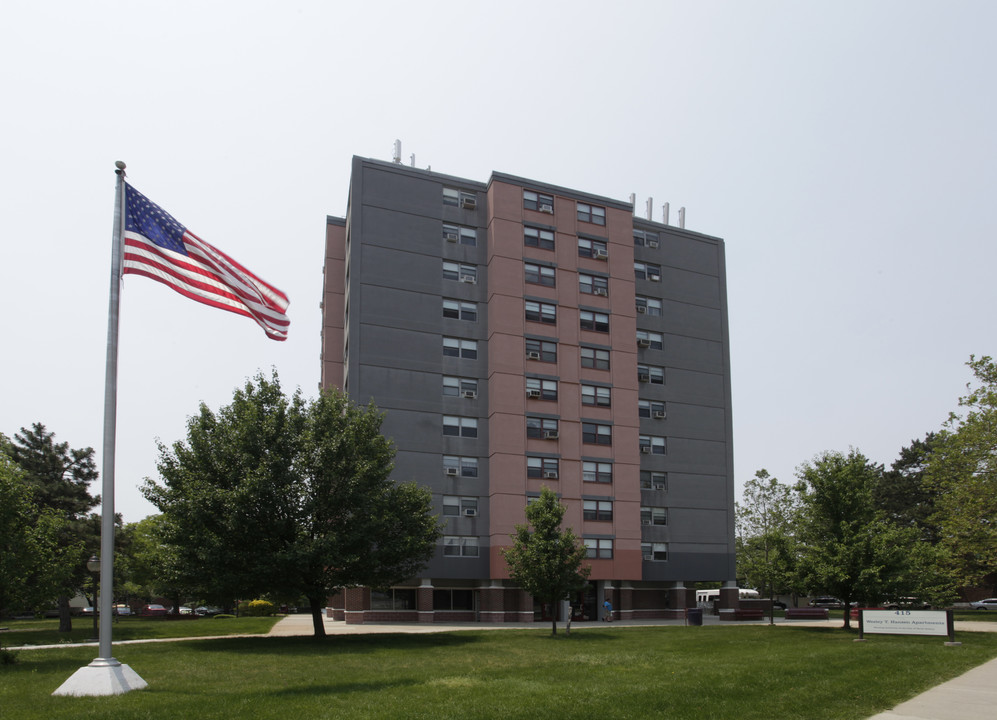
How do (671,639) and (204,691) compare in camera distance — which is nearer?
(204,691)

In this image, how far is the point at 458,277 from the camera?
51750mm

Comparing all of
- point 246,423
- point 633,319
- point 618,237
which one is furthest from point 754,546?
point 246,423

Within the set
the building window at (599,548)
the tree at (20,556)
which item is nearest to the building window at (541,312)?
the building window at (599,548)

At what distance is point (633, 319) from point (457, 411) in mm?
13808

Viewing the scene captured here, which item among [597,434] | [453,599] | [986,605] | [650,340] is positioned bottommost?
[986,605]

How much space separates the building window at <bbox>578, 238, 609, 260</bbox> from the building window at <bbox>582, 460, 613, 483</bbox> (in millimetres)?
13538

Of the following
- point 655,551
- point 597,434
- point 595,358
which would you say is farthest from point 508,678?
point 655,551

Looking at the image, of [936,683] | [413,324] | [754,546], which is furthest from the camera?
[754,546]

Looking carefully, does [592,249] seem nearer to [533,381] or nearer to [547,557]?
[533,381]

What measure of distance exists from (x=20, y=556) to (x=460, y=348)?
29612mm

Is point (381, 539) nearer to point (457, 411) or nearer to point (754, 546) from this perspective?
point (457, 411)

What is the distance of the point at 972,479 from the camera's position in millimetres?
39594

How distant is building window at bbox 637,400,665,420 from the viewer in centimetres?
5578

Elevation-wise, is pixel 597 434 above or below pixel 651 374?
below
